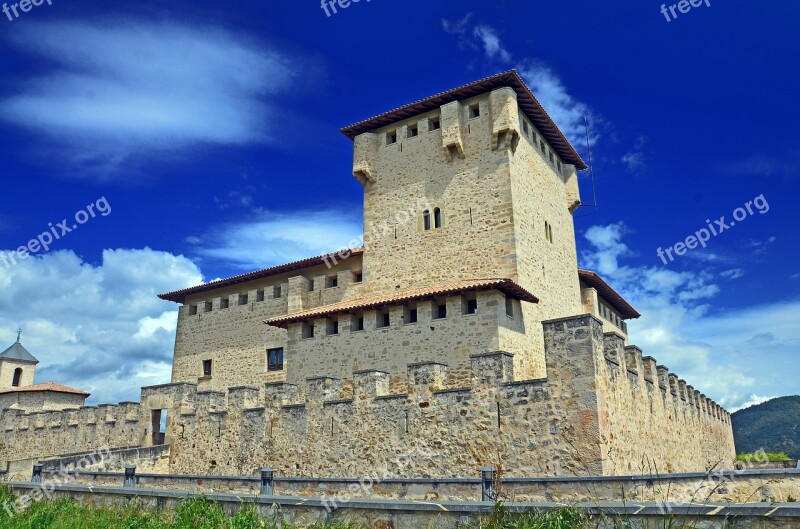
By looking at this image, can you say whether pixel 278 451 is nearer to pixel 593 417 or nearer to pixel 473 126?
pixel 593 417

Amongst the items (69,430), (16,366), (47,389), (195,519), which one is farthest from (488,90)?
(16,366)

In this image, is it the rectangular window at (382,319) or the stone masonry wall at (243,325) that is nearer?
the rectangular window at (382,319)

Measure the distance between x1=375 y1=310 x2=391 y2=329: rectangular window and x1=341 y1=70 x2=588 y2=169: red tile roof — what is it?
938 cm

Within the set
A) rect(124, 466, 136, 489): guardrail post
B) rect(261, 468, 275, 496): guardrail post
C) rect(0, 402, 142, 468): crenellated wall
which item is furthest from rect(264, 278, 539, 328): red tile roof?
rect(261, 468, 275, 496): guardrail post

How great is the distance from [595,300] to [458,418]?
50.9 feet

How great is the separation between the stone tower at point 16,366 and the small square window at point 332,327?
34438 mm

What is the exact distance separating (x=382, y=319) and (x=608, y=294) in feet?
53.2

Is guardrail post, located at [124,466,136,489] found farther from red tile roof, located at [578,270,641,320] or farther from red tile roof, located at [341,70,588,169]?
red tile roof, located at [578,270,641,320]

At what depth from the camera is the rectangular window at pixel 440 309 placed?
19664mm

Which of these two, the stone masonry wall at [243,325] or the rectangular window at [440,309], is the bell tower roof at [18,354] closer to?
the stone masonry wall at [243,325]

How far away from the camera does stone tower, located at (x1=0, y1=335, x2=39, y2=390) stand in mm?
45031

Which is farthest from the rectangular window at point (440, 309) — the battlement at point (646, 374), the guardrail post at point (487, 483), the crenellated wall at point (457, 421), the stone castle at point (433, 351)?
the guardrail post at point (487, 483)

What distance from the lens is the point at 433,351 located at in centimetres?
1912

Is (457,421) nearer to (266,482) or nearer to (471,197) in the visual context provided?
(266,482)
